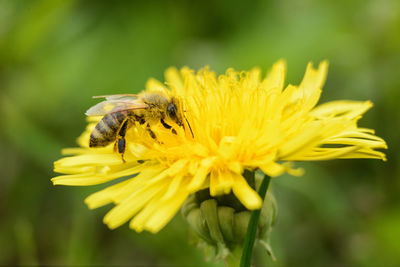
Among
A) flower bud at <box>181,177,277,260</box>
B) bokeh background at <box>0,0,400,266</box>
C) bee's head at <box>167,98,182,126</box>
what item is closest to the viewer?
flower bud at <box>181,177,277,260</box>

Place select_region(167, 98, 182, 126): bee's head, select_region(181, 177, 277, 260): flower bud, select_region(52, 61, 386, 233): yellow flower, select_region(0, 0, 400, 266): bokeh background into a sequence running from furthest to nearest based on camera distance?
select_region(0, 0, 400, 266): bokeh background < select_region(167, 98, 182, 126): bee's head < select_region(181, 177, 277, 260): flower bud < select_region(52, 61, 386, 233): yellow flower

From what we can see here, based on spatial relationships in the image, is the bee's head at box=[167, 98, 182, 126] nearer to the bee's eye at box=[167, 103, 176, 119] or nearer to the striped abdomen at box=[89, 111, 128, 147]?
the bee's eye at box=[167, 103, 176, 119]

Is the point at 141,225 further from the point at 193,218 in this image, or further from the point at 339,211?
the point at 339,211

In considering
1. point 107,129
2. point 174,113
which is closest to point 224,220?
point 174,113

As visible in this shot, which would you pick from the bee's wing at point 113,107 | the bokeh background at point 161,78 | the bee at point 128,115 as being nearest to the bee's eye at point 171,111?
the bee at point 128,115

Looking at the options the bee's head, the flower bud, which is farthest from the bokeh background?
the bee's head

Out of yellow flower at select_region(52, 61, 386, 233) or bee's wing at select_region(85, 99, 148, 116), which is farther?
bee's wing at select_region(85, 99, 148, 116)

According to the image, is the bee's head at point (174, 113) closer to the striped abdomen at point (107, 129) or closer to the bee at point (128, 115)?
the bee at point (128, 115)
